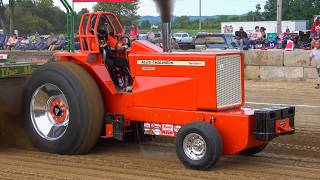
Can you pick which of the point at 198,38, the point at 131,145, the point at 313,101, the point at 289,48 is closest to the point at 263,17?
the point at 198,38

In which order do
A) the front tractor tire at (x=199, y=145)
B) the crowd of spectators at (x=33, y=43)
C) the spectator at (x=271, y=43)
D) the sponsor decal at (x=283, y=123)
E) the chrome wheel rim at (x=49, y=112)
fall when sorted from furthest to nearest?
1. the crowd of spectators at (x=33, y=43)
2. the spectator at (x=271, y=43)
3. the chrome wheel rim at (x=49, y=112)
4. the sponsor decal at (x=283, y=123)
5. the front tractor tire at (x=199, y=145)

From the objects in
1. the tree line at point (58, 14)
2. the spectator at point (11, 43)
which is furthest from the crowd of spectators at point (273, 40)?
the tree line at point (58, 14)

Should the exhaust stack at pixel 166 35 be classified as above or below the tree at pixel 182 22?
below

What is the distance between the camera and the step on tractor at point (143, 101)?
218 inches

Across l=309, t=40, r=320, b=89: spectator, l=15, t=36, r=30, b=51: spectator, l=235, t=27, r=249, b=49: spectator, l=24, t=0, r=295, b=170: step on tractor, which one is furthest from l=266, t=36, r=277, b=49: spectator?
l=24, t=0, r=295, b=170: step on tractor

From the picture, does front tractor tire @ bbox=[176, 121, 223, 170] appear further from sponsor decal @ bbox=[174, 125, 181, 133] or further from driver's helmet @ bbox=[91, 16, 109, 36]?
driver's helmet @ bbox=[91, 16, 109, 36]

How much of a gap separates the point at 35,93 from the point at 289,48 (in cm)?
1113

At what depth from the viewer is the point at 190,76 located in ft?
19.0

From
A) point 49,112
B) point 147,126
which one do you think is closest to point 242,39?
point 49,112

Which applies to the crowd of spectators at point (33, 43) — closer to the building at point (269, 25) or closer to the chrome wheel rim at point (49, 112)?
the chrome wheel rim at point (49, 112)

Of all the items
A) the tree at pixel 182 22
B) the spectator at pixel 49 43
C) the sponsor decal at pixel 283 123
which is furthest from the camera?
the tree at pixel 182 22

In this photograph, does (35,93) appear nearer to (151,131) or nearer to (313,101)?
(151,131)

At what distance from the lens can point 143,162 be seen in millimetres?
6020

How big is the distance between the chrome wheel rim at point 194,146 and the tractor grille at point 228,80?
1.39 ft
